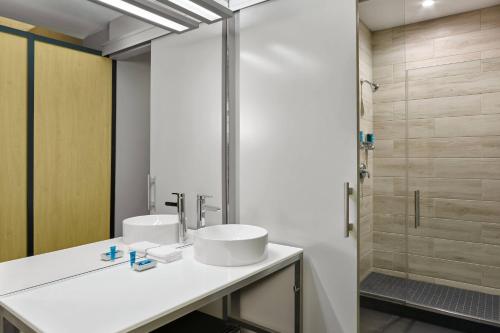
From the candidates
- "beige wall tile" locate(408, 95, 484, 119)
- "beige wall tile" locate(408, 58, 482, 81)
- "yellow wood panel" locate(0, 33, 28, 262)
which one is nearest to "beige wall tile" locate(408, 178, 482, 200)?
"beige wall tile" locate(408, 95, 484, 119)

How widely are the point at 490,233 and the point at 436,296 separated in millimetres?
614

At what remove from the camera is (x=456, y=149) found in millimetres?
2408

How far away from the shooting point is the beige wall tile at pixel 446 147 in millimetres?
2350

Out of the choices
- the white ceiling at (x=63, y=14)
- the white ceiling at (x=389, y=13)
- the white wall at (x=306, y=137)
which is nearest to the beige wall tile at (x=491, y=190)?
the white ceiling at (x=389, y=13)

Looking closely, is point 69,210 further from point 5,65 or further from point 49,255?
point 5,65

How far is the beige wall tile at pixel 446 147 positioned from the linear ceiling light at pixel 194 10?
5.32 feet

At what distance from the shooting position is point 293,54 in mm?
1771

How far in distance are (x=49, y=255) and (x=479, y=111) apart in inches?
109

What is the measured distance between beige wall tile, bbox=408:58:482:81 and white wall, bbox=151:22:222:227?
145 centimetres

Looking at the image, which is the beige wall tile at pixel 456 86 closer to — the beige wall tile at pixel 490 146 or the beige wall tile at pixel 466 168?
the beige wall tile at pixel 490 146

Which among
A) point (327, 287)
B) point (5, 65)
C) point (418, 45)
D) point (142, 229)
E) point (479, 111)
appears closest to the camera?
point (5, 65)

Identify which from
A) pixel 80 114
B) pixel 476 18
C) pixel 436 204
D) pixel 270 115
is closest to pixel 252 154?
pixel 270 115

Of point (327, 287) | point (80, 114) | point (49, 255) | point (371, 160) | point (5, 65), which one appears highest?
point (5, 65)

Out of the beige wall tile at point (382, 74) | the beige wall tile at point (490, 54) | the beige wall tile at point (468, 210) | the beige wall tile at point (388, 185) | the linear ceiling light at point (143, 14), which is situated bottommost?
the beige wall tile at point (468, 210)
